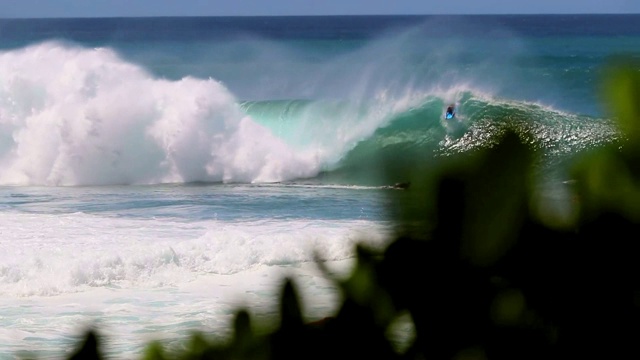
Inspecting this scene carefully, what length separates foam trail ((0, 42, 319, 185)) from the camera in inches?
611

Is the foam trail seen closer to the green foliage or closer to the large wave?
the large wave

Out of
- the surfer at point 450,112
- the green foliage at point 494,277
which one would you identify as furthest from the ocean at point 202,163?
the surfer at point 450,112

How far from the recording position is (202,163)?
15773 mm

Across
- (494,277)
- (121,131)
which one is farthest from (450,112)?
(494,277)

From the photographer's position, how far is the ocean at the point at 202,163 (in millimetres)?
6465

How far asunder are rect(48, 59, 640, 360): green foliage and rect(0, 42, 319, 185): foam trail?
14921mm

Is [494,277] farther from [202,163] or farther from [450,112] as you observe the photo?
[450,112]

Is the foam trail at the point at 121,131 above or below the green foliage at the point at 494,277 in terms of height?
above

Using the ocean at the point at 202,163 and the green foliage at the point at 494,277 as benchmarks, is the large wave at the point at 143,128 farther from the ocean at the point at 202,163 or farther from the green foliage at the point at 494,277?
the green foliage at the point at 494,277

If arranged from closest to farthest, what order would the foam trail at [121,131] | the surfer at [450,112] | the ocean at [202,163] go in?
the ocean at [202,163] < the foam trail at [121,131] < the surfer at [450,112]

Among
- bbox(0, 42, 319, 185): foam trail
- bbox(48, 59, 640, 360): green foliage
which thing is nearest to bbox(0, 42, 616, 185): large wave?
bbox(0, 42, 319, 185): foam trail

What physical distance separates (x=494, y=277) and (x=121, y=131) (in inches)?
634

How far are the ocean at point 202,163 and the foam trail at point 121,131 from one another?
28 mm

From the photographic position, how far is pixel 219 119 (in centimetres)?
1659
